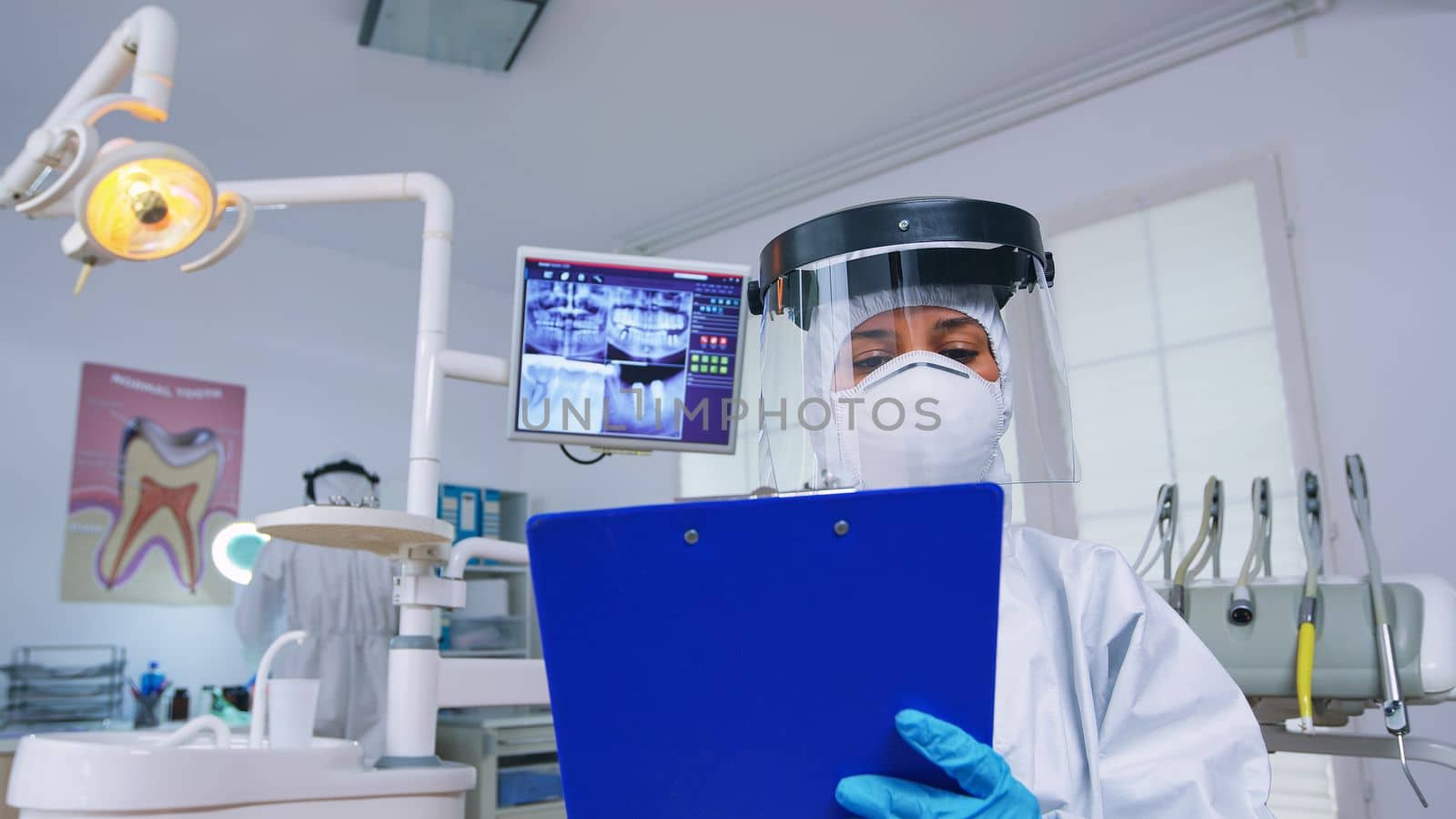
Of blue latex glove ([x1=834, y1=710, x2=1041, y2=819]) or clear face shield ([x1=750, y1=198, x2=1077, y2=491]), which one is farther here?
clear face shield ([x1=750, y1=198, x2=1077, y2=491])

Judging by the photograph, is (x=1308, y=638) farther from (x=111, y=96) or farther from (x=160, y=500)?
(x=160, y=500)

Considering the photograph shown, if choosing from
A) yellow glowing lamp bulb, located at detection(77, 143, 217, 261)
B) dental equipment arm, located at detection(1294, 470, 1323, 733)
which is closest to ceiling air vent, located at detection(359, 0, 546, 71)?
yellow glowing lamp bulb, located at detection(77, 143, 217, 261)

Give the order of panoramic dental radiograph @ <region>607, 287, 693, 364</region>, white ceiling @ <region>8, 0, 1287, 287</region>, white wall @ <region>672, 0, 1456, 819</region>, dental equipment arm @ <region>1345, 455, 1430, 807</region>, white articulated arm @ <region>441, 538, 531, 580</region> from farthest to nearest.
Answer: white ceiling @ <region>8, 0, 1287, 287</region> → white wall @ <region>672, 0, 1456, 819</region> → panoramic dental radiograph @ <region>607, 287, 693, 364</region> → white articulated arm @ <region>441, 538, 531, 580</region> → dental equipment arm @ <region>1345, 455, 1430, 807</region>

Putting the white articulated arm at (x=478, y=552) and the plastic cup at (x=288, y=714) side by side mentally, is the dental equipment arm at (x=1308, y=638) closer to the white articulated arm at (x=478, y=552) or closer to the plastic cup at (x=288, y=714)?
the white articulated arm at (x=478, y=552)

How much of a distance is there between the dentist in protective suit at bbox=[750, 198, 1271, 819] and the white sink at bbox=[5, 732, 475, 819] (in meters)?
0.70

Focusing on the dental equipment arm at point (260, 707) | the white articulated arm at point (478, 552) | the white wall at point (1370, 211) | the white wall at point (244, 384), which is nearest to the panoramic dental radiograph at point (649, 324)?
the white articulated arm at point (478, 552)

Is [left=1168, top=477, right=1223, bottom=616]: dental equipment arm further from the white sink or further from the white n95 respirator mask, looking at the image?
the white sink

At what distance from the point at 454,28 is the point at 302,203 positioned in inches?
63.8

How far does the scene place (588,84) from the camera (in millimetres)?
3488

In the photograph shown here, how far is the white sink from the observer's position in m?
1.21

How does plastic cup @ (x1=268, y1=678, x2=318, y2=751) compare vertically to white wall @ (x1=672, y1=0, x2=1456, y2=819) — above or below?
below

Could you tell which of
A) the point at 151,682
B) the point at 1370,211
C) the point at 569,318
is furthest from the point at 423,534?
the point at 151,682

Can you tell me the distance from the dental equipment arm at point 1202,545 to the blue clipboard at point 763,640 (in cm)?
107

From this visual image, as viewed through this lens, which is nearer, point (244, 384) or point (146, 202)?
point (146, 202)
